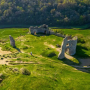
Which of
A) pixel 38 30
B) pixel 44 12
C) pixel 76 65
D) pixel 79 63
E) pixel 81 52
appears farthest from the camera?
pixel 44 12

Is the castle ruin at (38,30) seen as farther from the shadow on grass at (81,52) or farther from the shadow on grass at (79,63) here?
the shadow on grass at (79,63)

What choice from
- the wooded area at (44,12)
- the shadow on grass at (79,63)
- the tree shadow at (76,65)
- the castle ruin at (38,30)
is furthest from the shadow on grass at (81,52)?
the wooded area at (44,12)

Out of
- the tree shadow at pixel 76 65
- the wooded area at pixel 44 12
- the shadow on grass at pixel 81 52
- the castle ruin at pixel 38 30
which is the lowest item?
the tree shadow at pixel 76 65

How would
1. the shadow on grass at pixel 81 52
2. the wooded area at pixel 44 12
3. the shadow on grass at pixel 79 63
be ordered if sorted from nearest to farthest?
the shadow on grass at pixel 79 63
the shadow on grass at pixel 81 52
the wooded area at pixel 44 12

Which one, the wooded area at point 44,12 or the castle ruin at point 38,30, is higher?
the wooded area at point 44,12

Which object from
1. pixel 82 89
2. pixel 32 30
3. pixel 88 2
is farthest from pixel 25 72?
pixel 88 2

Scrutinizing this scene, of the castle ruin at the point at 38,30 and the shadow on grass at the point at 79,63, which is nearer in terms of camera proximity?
the shadow on grass at the point at 79,63

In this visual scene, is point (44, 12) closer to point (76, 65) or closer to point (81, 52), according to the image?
point (81, 52)

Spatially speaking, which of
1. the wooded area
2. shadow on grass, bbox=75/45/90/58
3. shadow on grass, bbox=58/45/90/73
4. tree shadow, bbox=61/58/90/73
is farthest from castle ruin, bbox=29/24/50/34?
the wooded area

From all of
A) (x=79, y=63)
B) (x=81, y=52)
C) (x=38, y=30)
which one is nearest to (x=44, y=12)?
(x=38, y=30)
